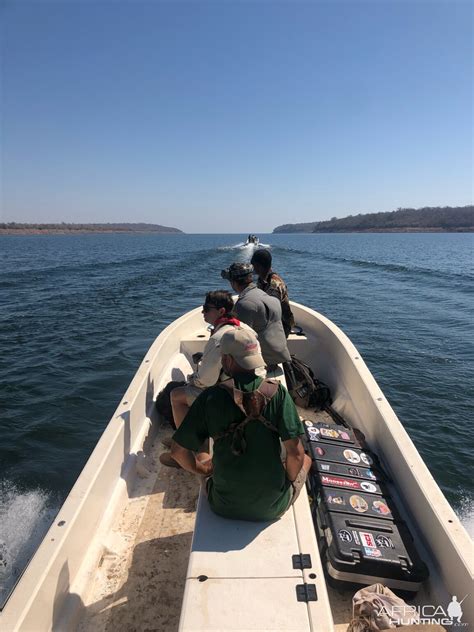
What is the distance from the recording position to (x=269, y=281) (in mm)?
4750

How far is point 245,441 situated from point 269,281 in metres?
3.03

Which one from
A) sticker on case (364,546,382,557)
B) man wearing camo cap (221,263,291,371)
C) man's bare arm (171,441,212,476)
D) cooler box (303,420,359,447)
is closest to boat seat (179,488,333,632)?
man's bare arm (171,441,212,476)

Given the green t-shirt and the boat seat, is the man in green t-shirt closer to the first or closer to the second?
the green t-shirt

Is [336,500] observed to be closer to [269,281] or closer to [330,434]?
[330,434]

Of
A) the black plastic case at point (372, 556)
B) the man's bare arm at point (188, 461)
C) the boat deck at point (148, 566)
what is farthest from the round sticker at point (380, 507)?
the man's bare arm at point (188, 461)

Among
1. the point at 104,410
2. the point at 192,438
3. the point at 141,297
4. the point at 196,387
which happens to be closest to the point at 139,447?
the point at 196,387

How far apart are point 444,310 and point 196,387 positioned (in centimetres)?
1640

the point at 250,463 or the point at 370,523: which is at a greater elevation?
the point at 250,463

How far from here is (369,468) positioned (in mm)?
3189

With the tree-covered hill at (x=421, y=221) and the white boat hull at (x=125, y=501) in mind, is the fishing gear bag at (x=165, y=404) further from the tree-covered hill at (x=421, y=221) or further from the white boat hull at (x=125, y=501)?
the tree-covered hill at (x=421, y=221)

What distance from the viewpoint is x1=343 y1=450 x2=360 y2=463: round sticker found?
3.27 metres

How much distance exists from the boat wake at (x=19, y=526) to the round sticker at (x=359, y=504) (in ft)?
11.4

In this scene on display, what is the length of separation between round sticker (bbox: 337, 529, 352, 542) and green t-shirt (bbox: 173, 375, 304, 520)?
0.67 m

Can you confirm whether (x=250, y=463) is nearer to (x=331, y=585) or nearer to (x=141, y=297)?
(x=331, y=585)
